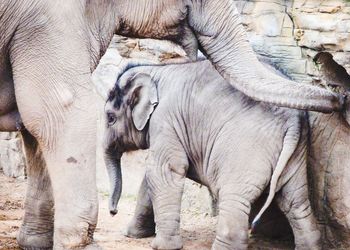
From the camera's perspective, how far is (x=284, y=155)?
5.87m

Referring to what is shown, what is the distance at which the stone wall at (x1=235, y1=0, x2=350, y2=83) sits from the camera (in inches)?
236

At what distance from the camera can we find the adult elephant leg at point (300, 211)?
595 cm

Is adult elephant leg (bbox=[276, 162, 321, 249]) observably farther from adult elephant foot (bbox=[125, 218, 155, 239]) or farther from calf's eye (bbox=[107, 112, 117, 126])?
calf's eye (bbox=[107, 112, 117, 126])

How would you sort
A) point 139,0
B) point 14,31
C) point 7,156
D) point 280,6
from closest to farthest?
point 14,31
point 139,0
point 280,6
point 7,156

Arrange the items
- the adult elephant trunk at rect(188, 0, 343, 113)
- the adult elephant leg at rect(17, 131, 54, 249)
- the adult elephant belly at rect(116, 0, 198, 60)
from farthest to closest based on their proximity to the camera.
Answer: the adult elephant leg at rect(17, 131, 54, 249), the adult elephant trunk at rect(188, 0, 343, 113), the adult elephant belly at rect(116, 0, 198, 60)

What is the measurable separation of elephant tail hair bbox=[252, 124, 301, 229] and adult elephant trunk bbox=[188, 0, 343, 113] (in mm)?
330

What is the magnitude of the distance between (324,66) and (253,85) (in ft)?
2.61

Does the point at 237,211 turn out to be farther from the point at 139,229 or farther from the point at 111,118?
the point at 111,118

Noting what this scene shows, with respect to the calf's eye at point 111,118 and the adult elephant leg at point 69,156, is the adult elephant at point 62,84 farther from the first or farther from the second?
the calf's eye at point 111,118

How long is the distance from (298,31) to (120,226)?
5.27 ft

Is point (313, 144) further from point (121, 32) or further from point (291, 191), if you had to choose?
point (121, 32)

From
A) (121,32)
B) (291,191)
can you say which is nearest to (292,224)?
(291,191)

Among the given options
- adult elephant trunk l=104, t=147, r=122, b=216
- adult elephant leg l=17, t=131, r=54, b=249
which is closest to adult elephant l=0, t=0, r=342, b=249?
adult elephant leg l=17, t=131, r=54, b=249

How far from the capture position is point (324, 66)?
616cm
